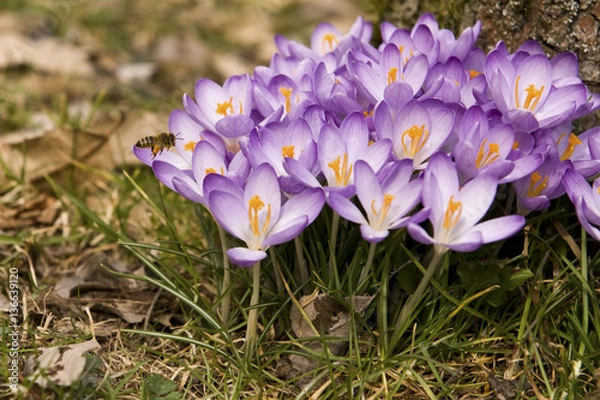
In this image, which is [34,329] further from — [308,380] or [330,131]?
[330,131]

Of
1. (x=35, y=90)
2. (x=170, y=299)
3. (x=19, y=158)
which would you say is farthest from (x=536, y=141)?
(x=35, y=90)

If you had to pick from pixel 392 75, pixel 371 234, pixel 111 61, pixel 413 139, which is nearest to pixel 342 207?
pixel 371 234

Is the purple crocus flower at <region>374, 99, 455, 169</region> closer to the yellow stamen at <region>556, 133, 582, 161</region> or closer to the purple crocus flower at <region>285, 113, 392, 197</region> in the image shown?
the purple crocus flower at <region>285, 113, 392, 197</region>

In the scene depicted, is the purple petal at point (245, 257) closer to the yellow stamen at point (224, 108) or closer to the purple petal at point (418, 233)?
the purple petal at point (418, 233)

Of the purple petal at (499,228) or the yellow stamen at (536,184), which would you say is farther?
the yellow stamen at (536,184)

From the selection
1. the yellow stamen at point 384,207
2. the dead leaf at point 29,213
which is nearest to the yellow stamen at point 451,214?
the yellow stamen at point 384,207

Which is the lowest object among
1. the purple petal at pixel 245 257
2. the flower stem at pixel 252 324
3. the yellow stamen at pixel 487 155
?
the flower stem at pixel 252 324

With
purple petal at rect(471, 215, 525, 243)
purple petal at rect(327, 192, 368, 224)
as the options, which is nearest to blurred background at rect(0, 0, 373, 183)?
purple petal at rect(327, 192, 368, 224)

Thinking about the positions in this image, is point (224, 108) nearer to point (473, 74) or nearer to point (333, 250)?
point (333, 250)
